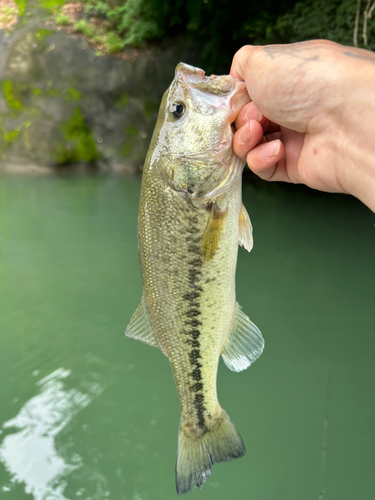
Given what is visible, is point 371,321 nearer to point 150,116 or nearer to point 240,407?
point 240,407

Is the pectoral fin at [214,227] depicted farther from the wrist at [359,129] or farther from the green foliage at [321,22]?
the green foliage at [321,22]

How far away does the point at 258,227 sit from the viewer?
252 inches

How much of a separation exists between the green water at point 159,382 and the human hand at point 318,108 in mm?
2208

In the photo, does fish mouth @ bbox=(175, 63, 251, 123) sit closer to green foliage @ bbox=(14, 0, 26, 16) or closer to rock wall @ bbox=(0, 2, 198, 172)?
rock wall @ bbox=(0, 2, 198, 172)

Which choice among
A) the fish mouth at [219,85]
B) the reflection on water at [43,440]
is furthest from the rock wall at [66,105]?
the fish mouth at [219,85]

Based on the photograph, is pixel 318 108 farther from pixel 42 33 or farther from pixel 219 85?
pixel 42 33

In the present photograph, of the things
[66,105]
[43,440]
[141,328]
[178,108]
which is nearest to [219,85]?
[178,108]

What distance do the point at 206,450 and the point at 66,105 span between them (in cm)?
1084

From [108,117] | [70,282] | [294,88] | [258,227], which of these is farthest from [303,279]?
[108,117]

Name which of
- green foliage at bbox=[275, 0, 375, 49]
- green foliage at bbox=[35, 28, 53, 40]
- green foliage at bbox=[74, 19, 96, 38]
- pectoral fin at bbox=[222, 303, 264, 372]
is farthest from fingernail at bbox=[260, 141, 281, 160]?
green foliage at bbox=[35, 28, 53, 40]

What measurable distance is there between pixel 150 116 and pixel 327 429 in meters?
9.36

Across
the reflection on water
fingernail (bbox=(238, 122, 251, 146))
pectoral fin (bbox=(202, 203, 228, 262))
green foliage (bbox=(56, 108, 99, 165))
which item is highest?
fingernail (bbox=(238, 122, 251, 146))

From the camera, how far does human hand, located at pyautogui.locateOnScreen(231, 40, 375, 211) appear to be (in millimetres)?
1316

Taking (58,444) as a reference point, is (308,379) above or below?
above
